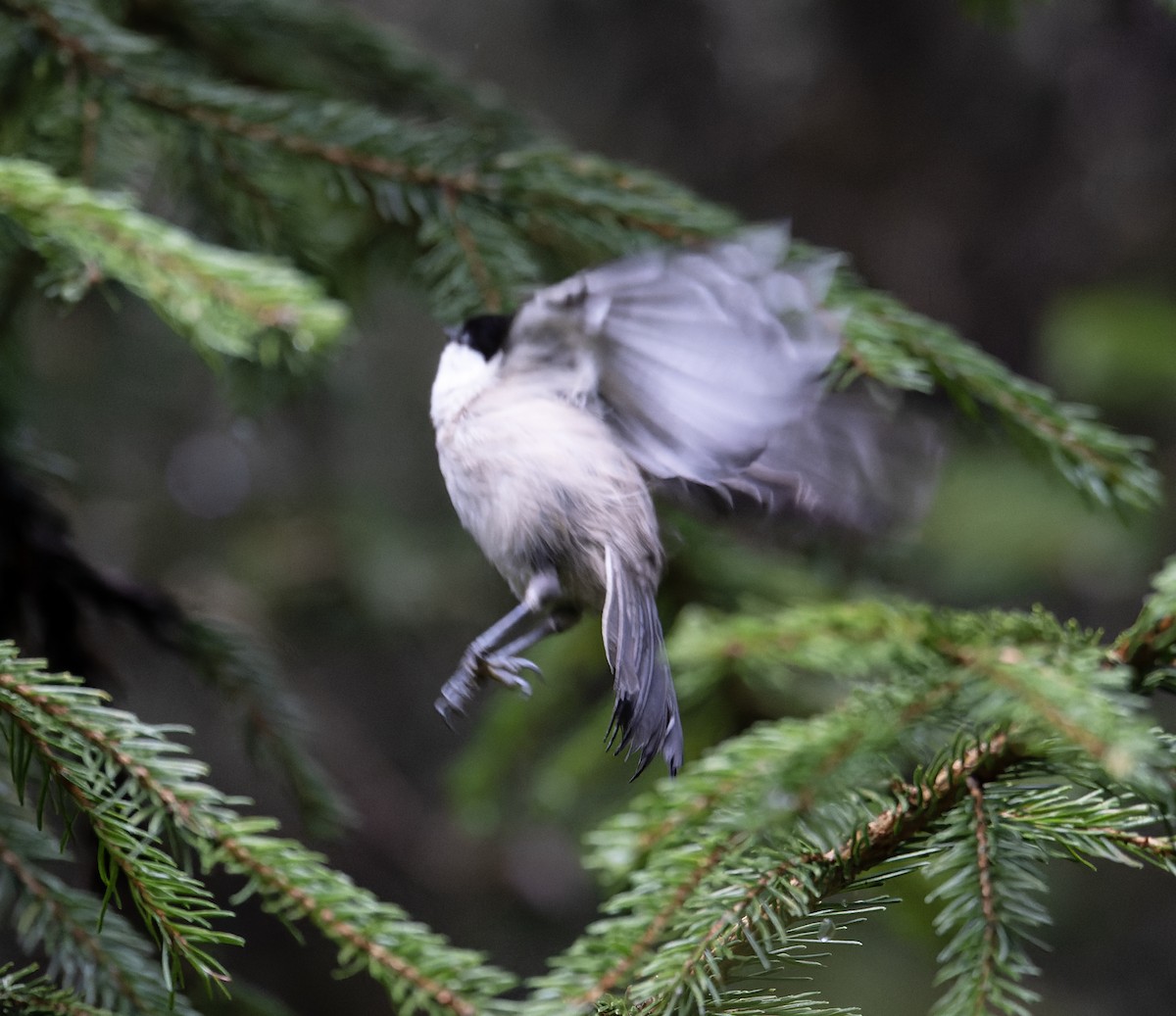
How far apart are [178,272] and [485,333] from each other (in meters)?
0.42

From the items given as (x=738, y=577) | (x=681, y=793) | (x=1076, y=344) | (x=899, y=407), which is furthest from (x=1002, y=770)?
(x=1076, y=344)

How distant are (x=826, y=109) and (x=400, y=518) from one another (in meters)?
2.23

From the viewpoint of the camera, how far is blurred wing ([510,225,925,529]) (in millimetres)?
1047

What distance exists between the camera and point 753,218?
3936mm

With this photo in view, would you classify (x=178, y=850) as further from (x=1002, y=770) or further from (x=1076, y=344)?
(x=1076, y=344)

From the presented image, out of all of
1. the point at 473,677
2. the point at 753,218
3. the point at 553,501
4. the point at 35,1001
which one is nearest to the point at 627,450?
the point at 553,501

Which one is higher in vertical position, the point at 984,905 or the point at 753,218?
the point at 984,905

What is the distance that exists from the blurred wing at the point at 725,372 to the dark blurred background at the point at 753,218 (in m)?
1.60

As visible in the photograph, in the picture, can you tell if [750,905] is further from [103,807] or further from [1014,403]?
[1014,403]

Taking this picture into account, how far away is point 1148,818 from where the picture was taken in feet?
2.62

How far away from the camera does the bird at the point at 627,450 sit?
A: 3.60 feet

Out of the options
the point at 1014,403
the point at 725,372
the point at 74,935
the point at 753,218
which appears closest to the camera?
the point at 74,935

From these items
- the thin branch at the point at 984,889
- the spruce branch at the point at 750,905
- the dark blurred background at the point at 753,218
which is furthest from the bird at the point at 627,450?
the dark blurred background at the point at 753,218

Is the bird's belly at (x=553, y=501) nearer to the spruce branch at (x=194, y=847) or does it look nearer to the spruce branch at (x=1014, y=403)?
the spruce branch at (x=1014, y=403)
